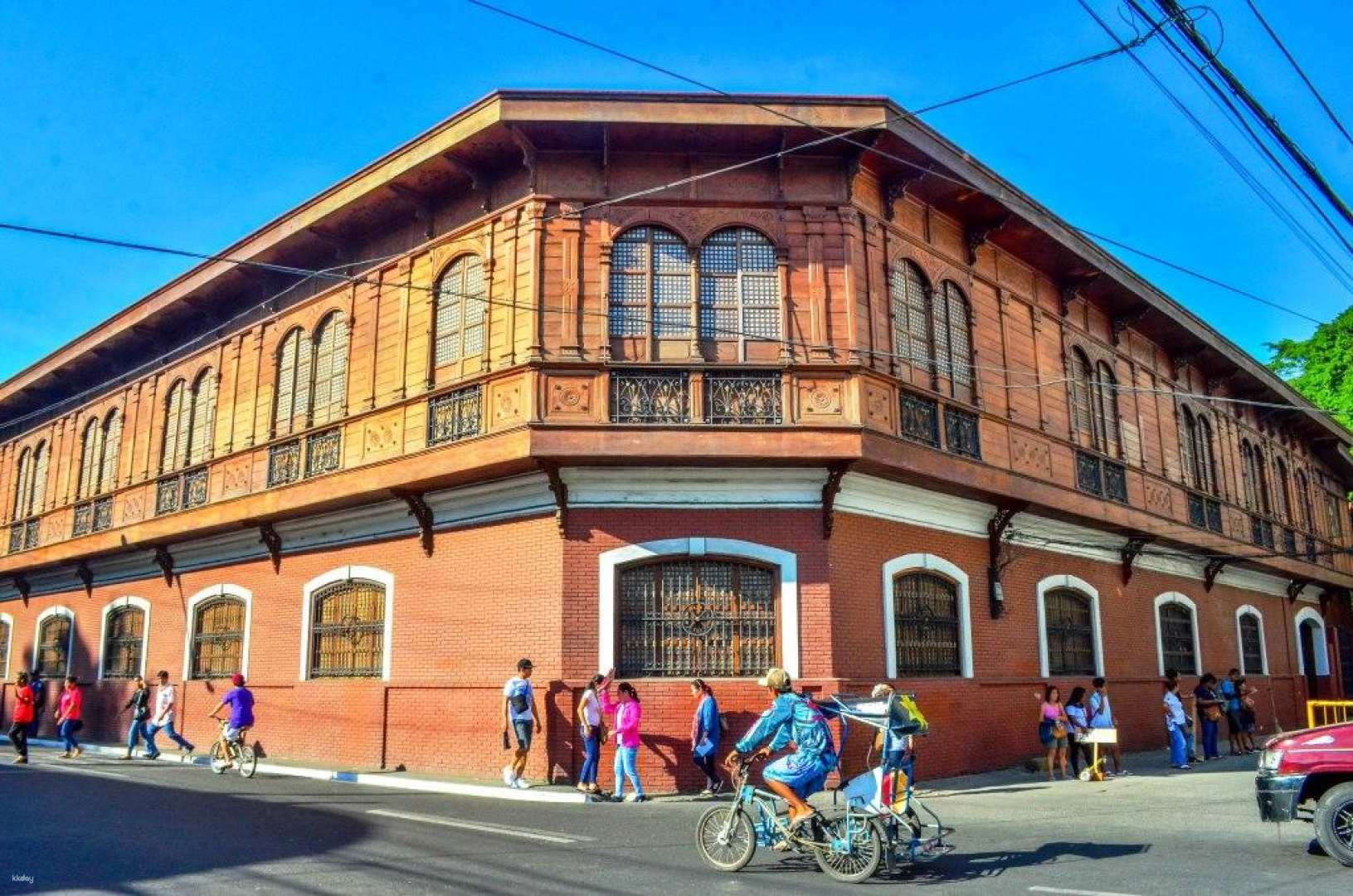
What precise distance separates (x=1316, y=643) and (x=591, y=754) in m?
→ 26.8

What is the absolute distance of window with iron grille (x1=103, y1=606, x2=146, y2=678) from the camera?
23.3m

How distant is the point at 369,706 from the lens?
16750 millimetres

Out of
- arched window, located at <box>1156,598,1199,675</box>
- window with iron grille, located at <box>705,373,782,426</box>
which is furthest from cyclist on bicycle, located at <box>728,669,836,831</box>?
arched window, located at <box>1156,598,1199,675</box>

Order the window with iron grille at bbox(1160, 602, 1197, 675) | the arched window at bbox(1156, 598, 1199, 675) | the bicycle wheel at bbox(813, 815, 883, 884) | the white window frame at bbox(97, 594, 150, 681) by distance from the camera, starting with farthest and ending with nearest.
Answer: the white window frame at bbox(97, 594, 150, 681) → the window with iron grille at bbox(1160, 602, 1197, 675) → the arched window at bbox(1156, 598, 1199, 675) → the bicycle wheel at bbox(813, 815, 883, 884)

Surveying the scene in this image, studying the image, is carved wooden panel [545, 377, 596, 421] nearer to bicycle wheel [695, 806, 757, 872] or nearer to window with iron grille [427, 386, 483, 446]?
window with iron grille [427, 386, 483, 446]

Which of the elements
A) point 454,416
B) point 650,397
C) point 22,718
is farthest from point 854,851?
point 22,718

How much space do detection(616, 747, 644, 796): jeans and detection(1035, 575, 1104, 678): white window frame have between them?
8.28m

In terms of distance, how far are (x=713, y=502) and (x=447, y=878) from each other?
24.5ft

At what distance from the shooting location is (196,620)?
21547 millimetres

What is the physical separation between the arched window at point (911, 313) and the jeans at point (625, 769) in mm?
7070

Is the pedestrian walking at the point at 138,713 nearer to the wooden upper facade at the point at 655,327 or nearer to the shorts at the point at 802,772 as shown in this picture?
the wooden upper facade at the point at 655,327

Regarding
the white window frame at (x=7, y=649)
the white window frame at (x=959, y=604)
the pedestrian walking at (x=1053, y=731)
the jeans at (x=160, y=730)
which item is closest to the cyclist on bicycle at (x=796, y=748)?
the white window frame at (x=959, y=604)

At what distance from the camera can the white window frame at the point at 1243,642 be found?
25.7 metres

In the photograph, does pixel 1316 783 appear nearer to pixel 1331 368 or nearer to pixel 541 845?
pixel 541 845
